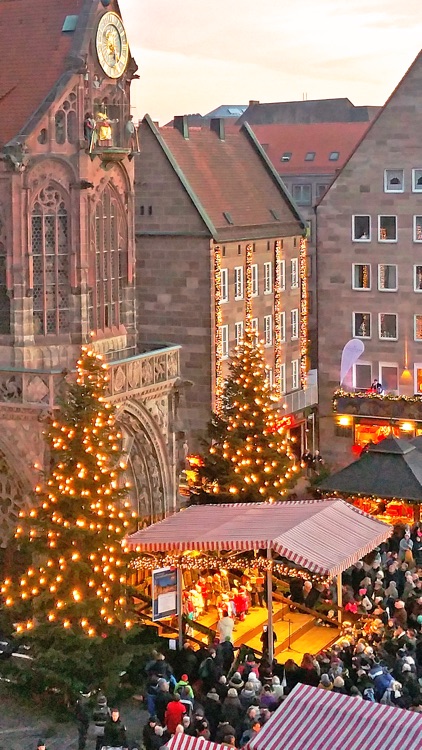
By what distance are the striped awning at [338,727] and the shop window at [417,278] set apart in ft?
103

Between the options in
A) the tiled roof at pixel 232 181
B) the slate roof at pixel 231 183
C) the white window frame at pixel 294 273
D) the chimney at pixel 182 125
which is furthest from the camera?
the white window frame at pixel 294 273

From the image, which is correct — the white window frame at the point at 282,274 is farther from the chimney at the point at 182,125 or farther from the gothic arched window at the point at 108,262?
the gothic arched window at the point at 108,262

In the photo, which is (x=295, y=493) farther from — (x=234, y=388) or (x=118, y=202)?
(x=118, y=202)

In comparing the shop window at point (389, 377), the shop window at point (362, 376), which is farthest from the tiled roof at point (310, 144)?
the shop window at point (389, 377)

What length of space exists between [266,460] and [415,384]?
52.2ft

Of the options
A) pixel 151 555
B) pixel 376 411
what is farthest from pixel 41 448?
pixel 376 411

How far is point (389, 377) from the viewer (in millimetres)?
50438

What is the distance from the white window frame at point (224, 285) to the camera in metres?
46.3

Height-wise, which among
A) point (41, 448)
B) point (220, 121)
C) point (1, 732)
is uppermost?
point (220, 121)

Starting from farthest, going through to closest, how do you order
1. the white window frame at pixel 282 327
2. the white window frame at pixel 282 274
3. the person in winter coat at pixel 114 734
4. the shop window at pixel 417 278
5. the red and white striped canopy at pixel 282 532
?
the white window frame at pixel 282 327, the white window frame at pixel 282 274, the shop window at pixel 417 278, the red and white striped canopy at pixel 282 532, the person in winter coat at pixel 114 734

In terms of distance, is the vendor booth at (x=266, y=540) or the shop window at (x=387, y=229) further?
the shop window at (x=387, y=229)

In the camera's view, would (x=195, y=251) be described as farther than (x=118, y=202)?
Yes

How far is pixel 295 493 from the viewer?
4431 centimetres

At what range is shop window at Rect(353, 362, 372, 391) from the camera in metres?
50.8
